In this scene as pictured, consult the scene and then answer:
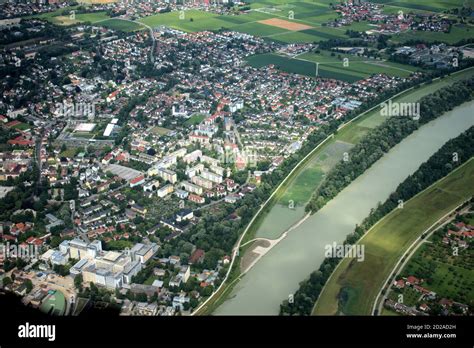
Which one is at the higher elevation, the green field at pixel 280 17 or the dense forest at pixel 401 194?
the green field at pixel 280 17

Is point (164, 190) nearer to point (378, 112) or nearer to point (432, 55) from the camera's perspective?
point (378, 112)

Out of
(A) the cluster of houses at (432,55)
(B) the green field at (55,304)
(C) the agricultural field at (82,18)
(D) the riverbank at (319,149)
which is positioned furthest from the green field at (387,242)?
(C) the agricultural field at (82,18)

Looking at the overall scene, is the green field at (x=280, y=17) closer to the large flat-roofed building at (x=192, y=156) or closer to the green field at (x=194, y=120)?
the green field at (x=194, y=120)

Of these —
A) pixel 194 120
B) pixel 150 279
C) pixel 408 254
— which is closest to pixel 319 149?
pixel 194 120

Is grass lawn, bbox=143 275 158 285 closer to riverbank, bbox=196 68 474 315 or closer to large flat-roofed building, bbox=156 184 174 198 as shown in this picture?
riverbank, bbox=196 68 474 315

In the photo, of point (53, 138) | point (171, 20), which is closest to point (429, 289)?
point (53, 138)

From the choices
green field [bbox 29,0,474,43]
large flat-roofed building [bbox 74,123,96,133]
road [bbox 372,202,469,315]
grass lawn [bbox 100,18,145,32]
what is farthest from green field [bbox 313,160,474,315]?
grass lawn [bbox 100,18,145,32]

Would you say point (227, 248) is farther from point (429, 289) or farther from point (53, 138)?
point (53, 138)
